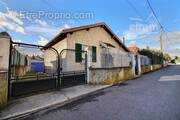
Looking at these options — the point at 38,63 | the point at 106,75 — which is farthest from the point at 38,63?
the point at 106,75

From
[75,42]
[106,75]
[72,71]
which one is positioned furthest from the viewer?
[75,42]

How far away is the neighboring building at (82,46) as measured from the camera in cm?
1376

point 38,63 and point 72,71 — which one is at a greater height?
point 38,63

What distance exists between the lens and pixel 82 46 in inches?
599

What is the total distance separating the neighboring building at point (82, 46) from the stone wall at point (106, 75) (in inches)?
31.9

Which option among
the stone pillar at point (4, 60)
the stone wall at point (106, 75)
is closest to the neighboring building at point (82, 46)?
the stone wall at point (106, 75)

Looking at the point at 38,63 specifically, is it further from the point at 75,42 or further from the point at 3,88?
the point at 3,88

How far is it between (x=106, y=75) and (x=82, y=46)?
4.49m

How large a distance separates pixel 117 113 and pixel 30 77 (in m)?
4.21

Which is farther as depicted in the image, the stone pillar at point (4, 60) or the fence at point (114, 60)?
the fence at point (114, 60)

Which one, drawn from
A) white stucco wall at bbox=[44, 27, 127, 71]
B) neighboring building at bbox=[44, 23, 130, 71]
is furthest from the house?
white stucco wall at bbox=[44, 27, 127, 71]

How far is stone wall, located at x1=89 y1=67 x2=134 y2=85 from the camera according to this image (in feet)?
36.6

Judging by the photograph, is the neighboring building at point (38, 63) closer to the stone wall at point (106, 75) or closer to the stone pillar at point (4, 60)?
the stone wall at point (106, 75)

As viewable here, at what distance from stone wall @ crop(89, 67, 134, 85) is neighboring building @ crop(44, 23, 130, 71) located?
810 millimetres
